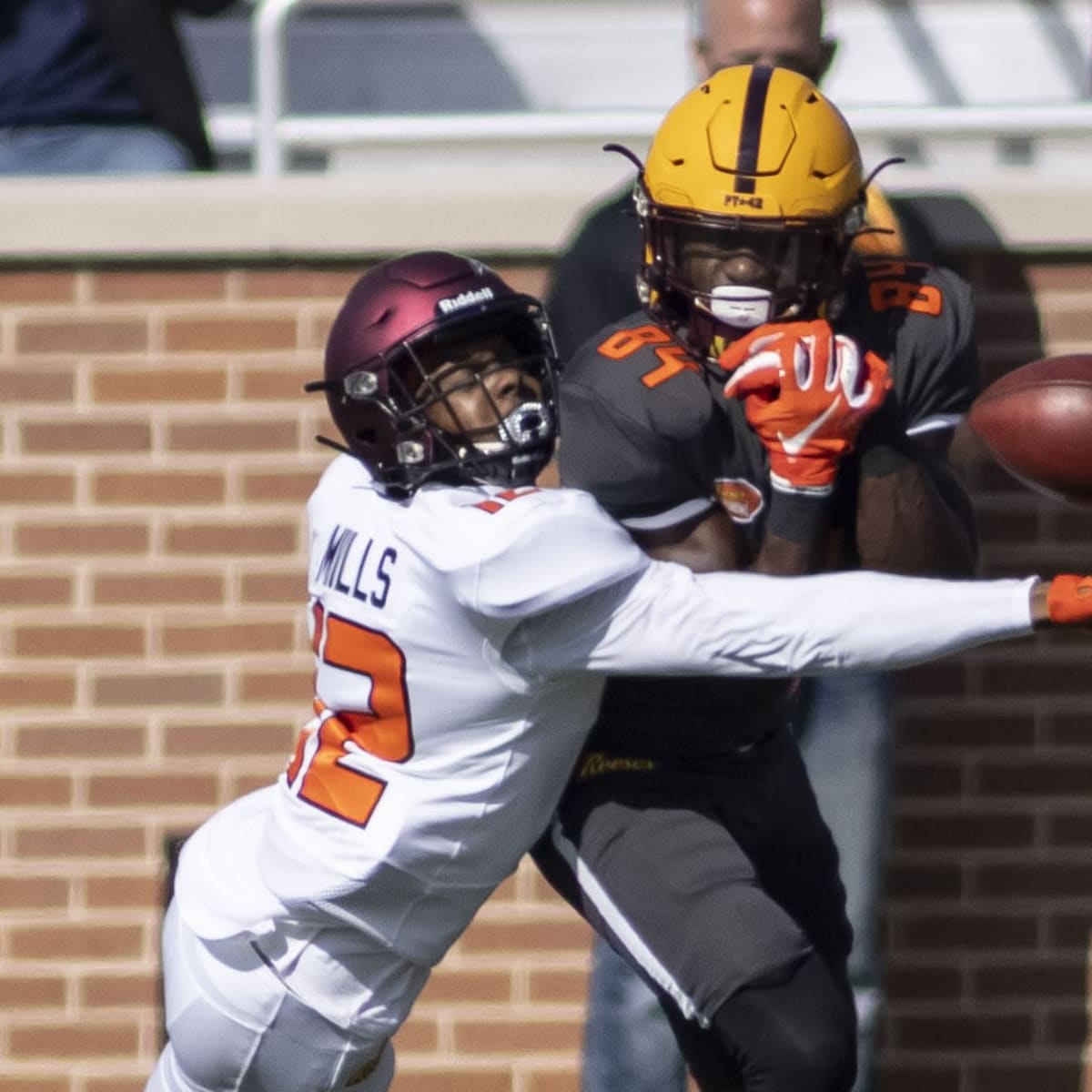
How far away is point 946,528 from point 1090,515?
3.32ft

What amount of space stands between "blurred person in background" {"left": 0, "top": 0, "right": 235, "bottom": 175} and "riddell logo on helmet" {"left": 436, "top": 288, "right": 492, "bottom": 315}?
1.57m

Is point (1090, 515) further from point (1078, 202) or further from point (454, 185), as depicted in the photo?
point (454, 185)

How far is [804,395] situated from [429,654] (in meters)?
0.63

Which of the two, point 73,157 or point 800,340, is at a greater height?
point 73,157

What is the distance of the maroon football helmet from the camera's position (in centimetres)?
318

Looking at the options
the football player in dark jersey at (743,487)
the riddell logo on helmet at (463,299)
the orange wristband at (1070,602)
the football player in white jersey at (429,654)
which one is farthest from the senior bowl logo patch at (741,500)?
the orange wristband at (1070,602)

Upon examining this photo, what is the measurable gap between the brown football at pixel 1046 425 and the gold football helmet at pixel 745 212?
1.03 feet

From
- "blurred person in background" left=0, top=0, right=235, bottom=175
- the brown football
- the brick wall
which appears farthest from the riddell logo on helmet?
"blurred person in background" left=0, top=0, right=235, bottom=175

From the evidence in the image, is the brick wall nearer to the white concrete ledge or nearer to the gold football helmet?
the white concrete ledge

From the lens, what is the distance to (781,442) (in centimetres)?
320

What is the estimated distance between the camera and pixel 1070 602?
274 centimetres

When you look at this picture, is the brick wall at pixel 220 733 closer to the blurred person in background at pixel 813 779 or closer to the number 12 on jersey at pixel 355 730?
the blurred person in background at pixel 813 779

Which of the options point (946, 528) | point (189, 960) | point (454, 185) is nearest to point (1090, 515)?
point (946, 528)

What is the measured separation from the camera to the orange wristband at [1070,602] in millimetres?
2727
